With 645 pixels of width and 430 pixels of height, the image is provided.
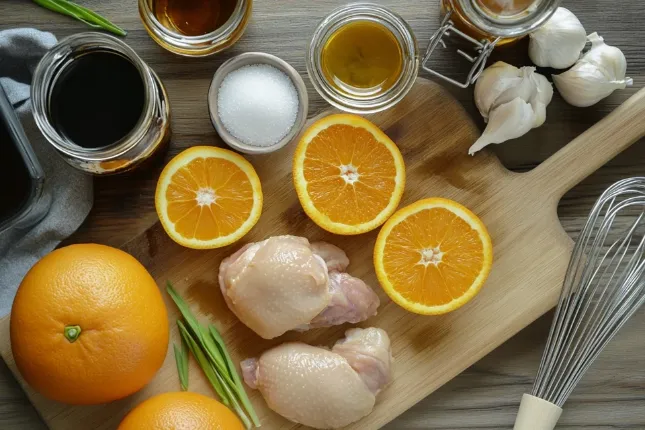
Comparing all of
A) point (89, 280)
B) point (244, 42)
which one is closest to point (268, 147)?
point (244, 42)

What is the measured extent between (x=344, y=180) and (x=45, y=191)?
527 mm

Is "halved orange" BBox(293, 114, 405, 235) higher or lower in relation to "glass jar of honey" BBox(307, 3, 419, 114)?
lower

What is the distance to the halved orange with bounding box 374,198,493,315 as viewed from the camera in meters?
1.24

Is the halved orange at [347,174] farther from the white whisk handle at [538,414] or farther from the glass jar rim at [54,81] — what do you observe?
the white whisk handle at [538,414]

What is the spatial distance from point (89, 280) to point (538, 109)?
0.80 metres

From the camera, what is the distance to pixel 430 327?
1300 millimetres

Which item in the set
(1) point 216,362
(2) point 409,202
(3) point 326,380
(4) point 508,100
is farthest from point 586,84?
(1) point 216,362

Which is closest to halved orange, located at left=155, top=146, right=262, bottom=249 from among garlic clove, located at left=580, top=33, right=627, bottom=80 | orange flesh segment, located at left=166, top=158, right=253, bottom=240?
orange flesh segment, located at left=166, top=158, right=253, bottom=240

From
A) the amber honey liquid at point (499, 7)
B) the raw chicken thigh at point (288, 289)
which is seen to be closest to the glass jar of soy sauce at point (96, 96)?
the raw chicken thigh at point (288, 289)

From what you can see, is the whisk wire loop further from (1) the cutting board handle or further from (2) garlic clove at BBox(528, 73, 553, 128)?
(2) garlic clove at BBox(528, 73, 553, 128)

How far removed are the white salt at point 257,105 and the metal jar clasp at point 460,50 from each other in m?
0.24

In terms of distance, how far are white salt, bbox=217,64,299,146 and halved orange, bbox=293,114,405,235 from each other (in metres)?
0.05

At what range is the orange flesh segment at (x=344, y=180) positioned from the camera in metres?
1.25

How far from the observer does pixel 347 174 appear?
1.26 meters
